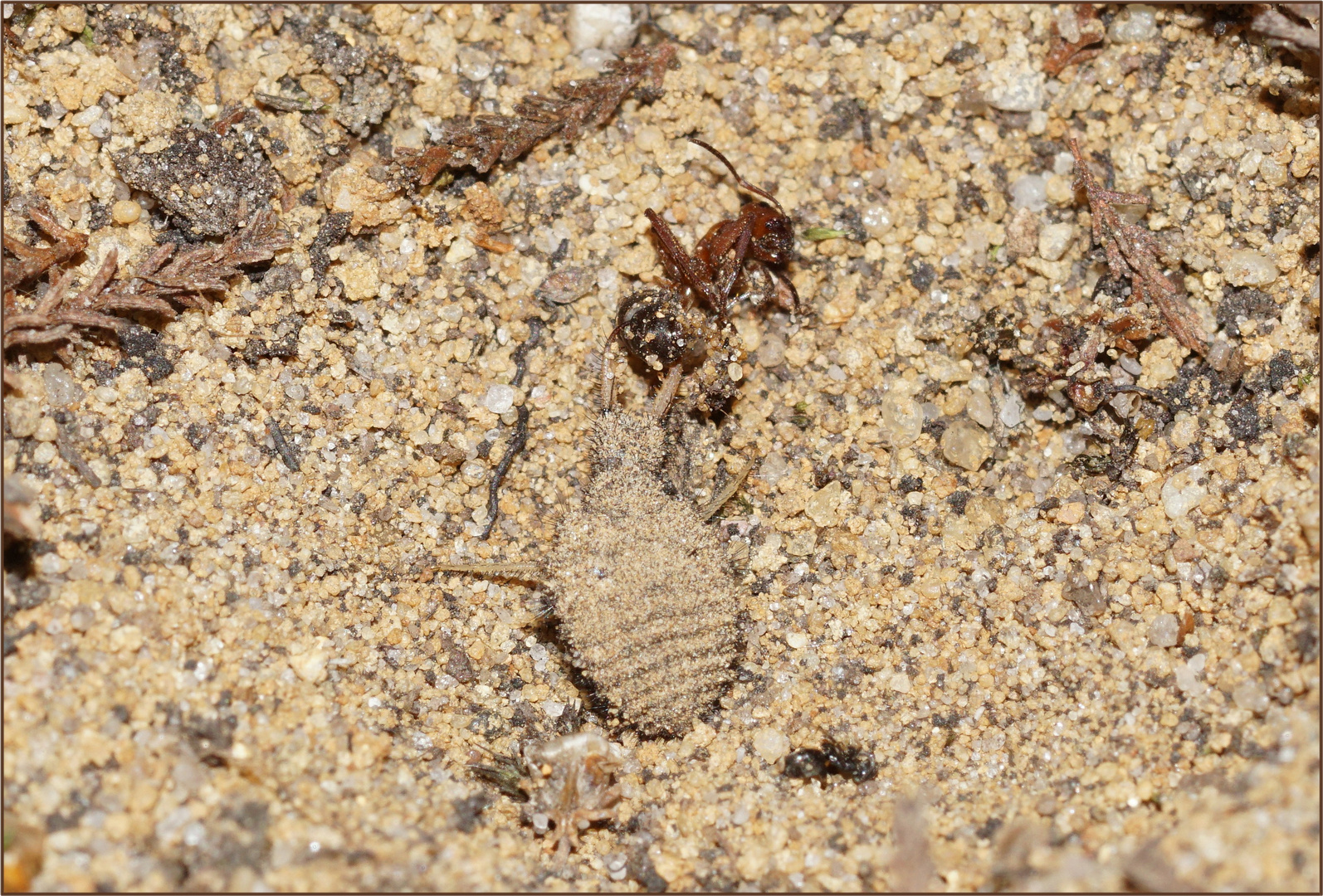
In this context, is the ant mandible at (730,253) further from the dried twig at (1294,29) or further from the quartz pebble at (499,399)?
the dried twig at (1294,29)

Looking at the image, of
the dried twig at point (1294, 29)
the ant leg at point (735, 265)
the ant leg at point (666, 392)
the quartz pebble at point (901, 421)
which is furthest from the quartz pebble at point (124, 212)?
the dried twig at point (1294, 29)

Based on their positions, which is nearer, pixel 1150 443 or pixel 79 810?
pixel 79 810

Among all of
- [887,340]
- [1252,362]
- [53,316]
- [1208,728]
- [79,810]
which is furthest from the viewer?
[887,340]

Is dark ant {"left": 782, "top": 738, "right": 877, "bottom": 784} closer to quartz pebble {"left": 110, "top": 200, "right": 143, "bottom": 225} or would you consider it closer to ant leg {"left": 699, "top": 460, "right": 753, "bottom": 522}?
ant leg {"left": 699, "top": 460, "right": 753, "bottom": 522}

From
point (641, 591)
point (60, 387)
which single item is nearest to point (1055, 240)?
point (641, 591)

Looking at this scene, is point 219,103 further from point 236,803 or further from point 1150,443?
point 1150,443

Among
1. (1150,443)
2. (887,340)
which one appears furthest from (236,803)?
(1150,443)

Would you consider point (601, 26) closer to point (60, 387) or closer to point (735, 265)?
point (735, 265)
